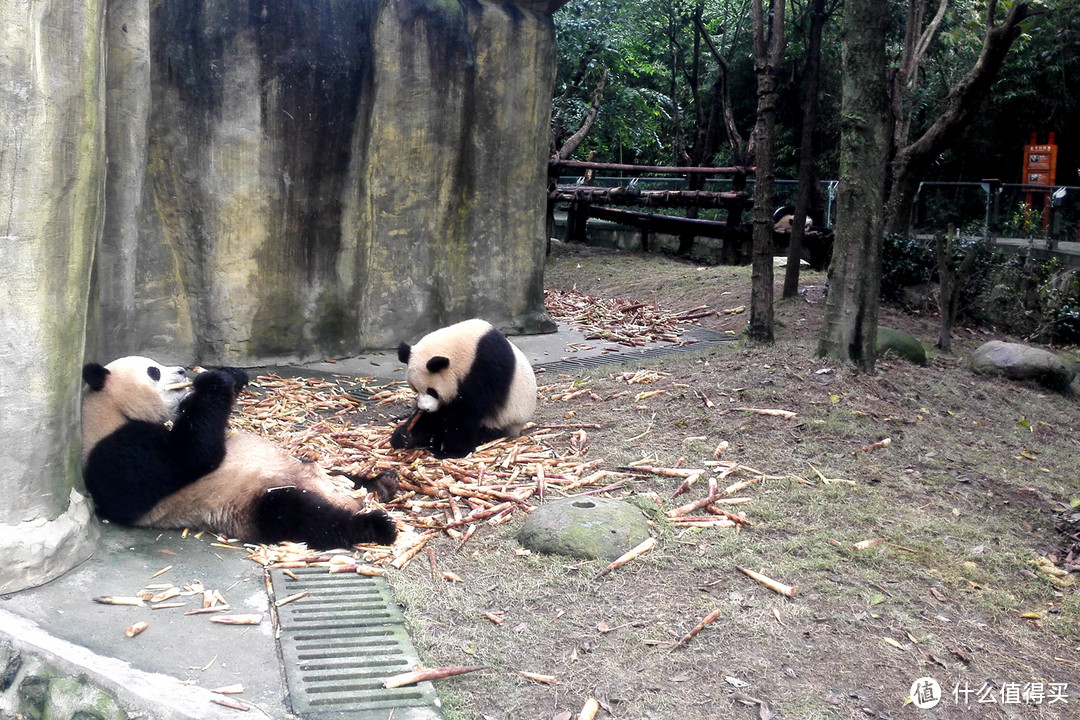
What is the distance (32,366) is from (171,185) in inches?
147

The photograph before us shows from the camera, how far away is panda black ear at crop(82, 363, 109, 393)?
4.13 metres

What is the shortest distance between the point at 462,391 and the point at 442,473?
1.98 feet

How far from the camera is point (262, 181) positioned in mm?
7227

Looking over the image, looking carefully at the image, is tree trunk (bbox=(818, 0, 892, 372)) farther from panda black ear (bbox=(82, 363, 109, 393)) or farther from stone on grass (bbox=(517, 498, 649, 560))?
panda black ear (bbox=(82, 363, 109, 393))

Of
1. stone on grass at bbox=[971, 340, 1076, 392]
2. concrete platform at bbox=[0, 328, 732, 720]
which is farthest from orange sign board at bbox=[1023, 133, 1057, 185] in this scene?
concrete platform at bbox=[0, 328, 732, 720]

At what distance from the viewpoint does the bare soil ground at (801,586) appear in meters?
3.12

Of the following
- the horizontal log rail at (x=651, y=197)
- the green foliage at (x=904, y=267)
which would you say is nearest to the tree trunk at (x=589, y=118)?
the horizontal log rail at (x=651, y=197)

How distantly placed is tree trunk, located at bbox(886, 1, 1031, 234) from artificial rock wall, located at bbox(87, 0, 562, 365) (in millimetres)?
5671

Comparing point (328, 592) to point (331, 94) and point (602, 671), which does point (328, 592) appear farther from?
point (331, 94)

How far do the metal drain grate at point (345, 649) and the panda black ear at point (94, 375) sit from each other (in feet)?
4.15

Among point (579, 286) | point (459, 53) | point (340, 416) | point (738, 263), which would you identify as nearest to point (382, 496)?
point (340, 416)

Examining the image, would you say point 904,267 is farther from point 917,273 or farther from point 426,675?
point 426,675

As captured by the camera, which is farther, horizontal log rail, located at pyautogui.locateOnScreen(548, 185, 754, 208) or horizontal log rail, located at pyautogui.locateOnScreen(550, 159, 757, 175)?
horizontal log rail, located at pyautogui.locateOnScreen(550, 159, 757, 175)

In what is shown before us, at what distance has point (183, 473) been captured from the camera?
167 inches
